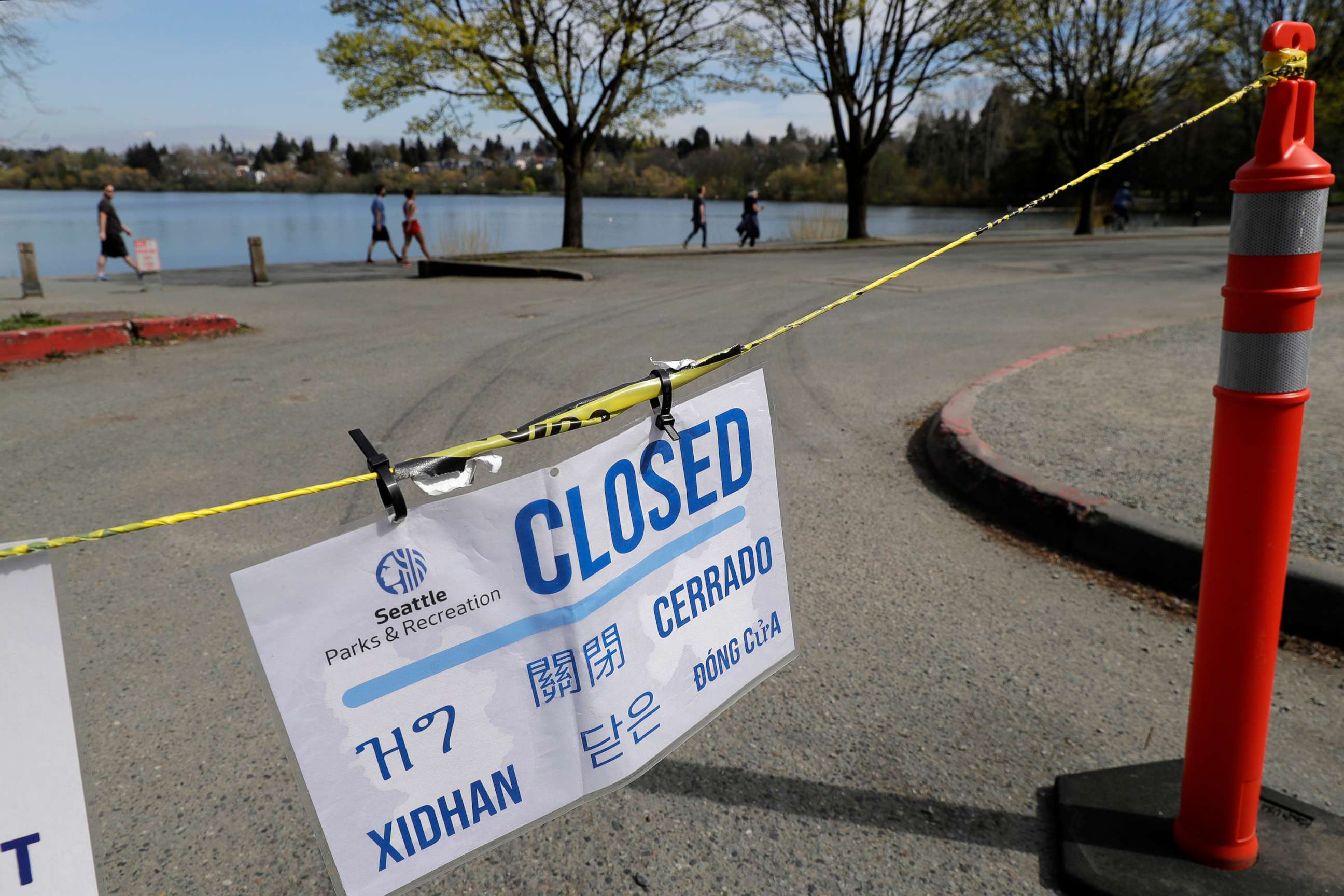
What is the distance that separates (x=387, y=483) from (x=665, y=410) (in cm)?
55

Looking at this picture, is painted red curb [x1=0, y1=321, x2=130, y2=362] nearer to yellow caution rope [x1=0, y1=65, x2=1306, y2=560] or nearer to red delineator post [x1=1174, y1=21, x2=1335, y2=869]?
yellow caution rope [x1=0, y1=65, x2=1306, y2=560]

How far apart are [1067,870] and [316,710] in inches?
74.4

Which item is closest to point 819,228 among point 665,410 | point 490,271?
point 490,271

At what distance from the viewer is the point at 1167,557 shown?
3.95 m

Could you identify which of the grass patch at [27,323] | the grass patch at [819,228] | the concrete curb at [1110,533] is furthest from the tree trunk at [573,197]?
the concrete curb at [1110,533]

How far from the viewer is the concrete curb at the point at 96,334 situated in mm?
9078

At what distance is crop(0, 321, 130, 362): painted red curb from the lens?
9.03 meters

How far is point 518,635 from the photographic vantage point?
1.60 m

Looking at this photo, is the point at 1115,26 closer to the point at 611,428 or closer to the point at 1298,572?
the point at 1298,572

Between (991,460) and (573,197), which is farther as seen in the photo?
(573,197)

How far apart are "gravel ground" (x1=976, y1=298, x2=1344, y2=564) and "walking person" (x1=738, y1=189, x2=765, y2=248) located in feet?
59.1

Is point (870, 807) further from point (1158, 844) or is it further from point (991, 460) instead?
point (991, 460)

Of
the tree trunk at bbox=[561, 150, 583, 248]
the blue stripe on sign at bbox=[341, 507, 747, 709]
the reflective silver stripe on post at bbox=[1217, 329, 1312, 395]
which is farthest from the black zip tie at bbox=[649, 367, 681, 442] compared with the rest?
the tree trunk at bbox=[561, 150, 583, 248]

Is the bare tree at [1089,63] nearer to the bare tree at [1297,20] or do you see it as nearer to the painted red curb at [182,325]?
the bare tree at [1297,20]
